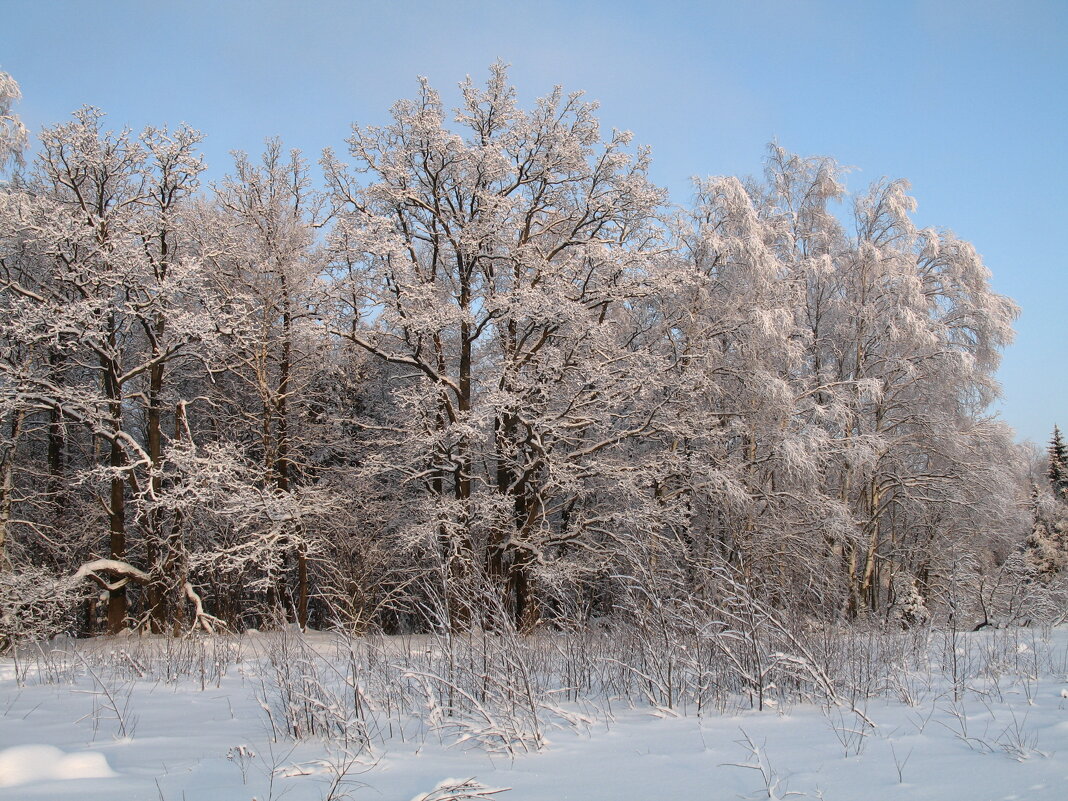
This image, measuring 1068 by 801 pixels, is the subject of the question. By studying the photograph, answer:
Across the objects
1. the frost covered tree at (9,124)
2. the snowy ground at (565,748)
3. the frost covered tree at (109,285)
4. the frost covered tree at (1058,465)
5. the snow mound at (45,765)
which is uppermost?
the frost covered tree at (9,124)

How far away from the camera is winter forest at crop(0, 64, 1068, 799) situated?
1309cm

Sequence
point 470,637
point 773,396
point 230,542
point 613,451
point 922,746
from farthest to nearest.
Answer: point 613,451
point 230,542
point 773,396
point 470,637
point 922,746

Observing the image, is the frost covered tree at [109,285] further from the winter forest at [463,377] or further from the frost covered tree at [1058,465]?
the frost covered tree at [1058,465]

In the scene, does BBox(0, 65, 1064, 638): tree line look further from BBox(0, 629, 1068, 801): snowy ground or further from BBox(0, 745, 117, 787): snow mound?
BBox(0, 745, 117, 787): snow mound

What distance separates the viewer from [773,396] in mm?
15031

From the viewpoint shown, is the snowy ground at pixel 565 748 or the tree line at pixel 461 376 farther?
the tree line at pixel 461 376

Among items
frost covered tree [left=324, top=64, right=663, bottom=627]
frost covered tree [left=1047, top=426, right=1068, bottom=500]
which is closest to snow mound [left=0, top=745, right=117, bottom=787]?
frost covered tree [left=324, top=64, right=663, bottom=627]

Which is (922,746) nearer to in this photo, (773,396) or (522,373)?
(522,373)

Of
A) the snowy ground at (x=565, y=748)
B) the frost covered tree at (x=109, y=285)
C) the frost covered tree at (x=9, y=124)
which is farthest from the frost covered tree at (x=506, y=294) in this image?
the snowy ground at (x=565, y=748)

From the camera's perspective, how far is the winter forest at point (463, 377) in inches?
516

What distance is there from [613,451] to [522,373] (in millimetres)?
4376

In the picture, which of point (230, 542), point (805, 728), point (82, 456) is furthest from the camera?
point (82, 456)

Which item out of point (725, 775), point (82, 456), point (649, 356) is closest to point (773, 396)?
point (649, 356)

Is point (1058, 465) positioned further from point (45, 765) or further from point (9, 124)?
point (9, 124)
